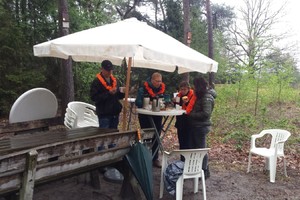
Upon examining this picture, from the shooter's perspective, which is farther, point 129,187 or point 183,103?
point 183,103

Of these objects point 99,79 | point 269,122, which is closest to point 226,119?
point 269,122

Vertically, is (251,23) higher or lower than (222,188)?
higher

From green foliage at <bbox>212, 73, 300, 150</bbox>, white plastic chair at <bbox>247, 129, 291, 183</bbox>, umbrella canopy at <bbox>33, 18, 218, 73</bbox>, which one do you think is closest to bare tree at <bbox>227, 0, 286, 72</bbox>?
green foliage at <bbox>212, 73, 300, 150</bbox>

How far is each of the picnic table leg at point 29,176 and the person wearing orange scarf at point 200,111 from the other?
247 centimetres

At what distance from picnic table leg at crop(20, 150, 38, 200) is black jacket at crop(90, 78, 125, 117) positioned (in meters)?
2.10

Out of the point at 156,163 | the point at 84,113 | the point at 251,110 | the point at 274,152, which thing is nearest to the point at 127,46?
the point at 156,163

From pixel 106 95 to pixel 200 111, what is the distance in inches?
55.3

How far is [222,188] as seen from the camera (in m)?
4.52

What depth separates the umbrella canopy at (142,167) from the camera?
136 inches

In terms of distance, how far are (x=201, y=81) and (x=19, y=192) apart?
2750 mm

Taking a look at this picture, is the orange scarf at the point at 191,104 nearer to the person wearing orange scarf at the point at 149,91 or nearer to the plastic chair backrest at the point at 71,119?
the person wearing orange scarf at the point at 149,91

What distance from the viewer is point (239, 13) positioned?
2328 centimetres

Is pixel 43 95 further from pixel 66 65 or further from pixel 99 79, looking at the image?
pixel 66 65

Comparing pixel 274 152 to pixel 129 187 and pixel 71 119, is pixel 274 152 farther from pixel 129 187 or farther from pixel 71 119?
pixel 71 119
